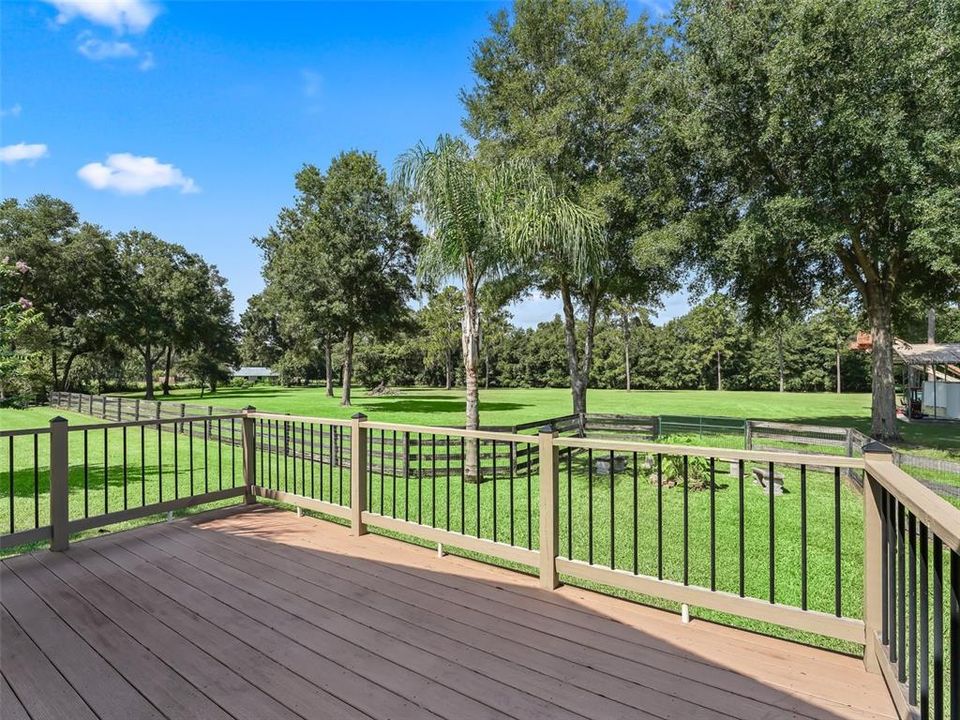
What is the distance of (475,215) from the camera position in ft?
21.5

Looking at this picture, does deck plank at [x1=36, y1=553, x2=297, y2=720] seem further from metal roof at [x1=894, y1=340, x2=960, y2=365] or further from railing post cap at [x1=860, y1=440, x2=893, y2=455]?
metal roof at [x1=894, y1=340, x2=960, y2=365]

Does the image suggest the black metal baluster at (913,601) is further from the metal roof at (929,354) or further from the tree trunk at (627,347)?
the tree trunk at (627,347)

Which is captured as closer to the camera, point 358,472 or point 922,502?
point 922,502

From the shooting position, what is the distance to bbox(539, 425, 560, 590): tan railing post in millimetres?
2842

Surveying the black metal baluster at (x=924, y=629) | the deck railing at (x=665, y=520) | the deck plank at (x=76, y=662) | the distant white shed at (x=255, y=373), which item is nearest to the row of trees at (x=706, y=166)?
the deck railing at (x=665, y=520)

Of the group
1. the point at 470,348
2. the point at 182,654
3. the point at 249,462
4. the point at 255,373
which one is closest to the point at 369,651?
the point at 182,654

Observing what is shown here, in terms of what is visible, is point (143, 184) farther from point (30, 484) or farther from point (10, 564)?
point (10, 564)

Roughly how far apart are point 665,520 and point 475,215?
426cm

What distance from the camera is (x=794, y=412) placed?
19125 mm

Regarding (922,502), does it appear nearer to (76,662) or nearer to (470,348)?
(76,662)

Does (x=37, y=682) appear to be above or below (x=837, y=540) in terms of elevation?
below

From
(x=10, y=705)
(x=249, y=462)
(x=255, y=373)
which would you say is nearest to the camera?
(x=10, y=705)

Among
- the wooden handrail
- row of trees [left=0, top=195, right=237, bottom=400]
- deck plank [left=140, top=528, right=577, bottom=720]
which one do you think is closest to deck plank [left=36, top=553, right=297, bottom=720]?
deck plank [left=140, top=528, right=577, bottom=720]

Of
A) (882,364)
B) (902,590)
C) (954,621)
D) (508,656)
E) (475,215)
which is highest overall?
(475,215)
